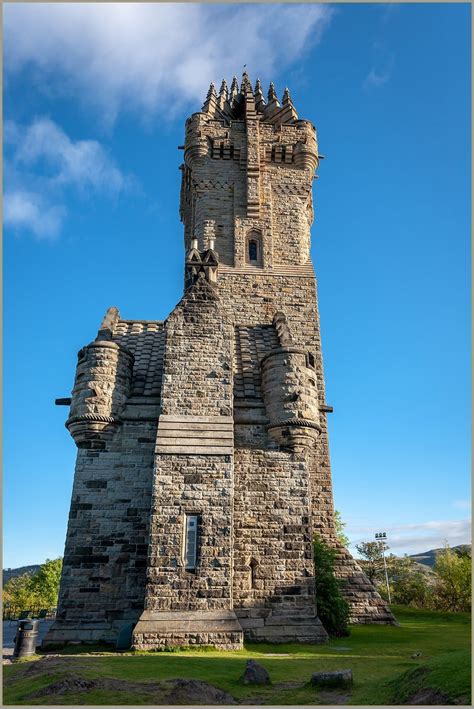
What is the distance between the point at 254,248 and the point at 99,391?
13855 mm

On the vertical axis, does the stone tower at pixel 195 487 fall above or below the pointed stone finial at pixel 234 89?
below

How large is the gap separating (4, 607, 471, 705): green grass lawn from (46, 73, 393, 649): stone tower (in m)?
1.12

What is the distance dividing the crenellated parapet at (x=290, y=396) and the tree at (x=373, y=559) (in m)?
36.5

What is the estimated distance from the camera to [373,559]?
5184 cm

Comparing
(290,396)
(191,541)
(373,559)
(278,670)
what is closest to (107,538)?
(191,541)

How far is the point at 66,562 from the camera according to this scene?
13617 mm

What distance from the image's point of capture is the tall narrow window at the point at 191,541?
41.0 feet

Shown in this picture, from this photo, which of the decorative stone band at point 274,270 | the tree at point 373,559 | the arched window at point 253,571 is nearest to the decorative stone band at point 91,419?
the arched window at point 253,571

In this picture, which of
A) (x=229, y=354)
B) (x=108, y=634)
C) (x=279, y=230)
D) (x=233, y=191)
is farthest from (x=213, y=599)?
(x=233, y=191)

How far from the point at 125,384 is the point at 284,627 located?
7.39 meters

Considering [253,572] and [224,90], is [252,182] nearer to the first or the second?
[224,90]

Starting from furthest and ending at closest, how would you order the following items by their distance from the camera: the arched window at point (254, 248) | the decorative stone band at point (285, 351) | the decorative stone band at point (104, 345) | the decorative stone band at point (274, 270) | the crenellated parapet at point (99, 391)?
the arched window at point (254, 248), the decorative stone band at point (274, 270), the decorative stone band at point (285, 351), the decorative stone band at point (104, 345), the crenellated parapet at point (99, 391)

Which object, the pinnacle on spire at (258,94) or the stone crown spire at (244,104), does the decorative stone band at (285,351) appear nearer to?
the stone crown spire at (244,104)

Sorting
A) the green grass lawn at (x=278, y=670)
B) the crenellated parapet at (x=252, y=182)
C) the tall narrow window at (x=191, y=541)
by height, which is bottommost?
the green grass lawn at (x=278, y=670)
